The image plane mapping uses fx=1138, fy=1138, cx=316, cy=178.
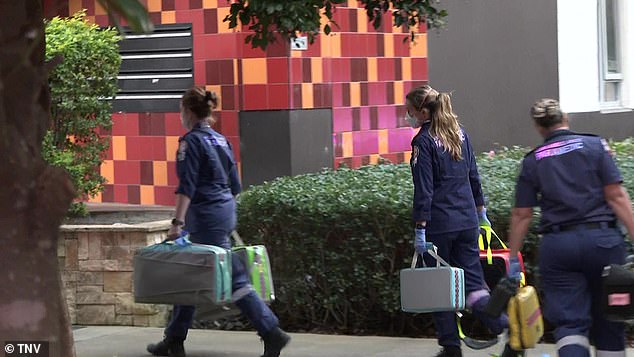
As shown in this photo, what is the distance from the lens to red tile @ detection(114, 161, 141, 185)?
469 inches

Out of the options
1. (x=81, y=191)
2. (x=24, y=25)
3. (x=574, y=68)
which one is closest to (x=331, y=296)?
(x=81, y=191)

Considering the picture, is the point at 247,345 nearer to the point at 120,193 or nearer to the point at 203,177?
the point at 203,177

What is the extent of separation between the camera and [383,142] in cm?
1278

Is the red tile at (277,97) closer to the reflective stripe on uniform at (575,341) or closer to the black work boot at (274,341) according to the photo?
the black work boot at (274,341)

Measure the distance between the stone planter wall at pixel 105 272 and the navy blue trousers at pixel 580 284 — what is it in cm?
415

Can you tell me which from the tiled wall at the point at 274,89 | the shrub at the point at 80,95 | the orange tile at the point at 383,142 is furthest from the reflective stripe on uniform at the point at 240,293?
the orange tile at the point at 383,142

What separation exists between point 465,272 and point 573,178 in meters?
1.54

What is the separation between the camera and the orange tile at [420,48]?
13383 mm

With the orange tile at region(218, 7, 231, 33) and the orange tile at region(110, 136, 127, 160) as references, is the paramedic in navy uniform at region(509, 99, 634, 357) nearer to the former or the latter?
the orange tile at region(218, 7, 231, 33)

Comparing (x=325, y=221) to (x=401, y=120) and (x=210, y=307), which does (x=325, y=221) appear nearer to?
(x=210, y=307)

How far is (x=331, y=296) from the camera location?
885 centimetres

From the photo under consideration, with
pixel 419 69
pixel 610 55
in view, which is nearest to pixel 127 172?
pixel 419 69

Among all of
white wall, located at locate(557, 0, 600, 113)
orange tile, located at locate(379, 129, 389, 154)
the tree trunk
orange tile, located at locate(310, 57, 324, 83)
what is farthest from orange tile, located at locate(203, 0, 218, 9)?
the tree trunk

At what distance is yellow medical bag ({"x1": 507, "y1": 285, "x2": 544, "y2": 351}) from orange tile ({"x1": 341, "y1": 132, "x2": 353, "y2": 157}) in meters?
5.83
